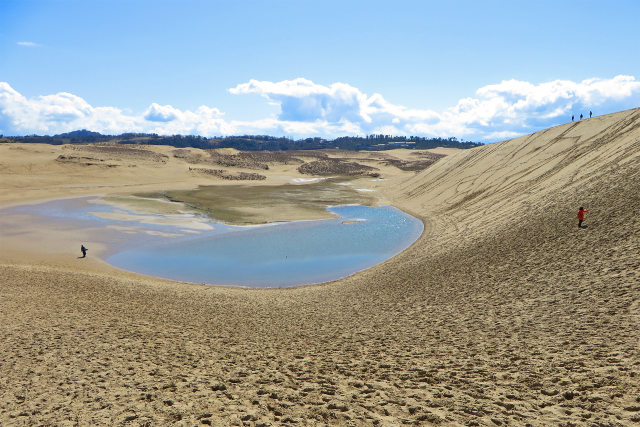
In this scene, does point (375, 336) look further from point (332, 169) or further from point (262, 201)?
point (332, 169)

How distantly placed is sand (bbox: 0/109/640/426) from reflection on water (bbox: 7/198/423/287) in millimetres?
2531

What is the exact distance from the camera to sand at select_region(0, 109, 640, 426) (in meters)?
7.56

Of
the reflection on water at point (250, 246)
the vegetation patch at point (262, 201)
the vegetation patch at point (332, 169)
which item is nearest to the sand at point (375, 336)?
the reflection on water at point (250, 246)

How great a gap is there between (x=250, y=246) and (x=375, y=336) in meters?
20.8

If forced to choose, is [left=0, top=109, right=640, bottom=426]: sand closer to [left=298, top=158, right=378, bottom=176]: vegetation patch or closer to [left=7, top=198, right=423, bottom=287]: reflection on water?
[left=7, top=198, right=423, bottom=287]: reflection on water

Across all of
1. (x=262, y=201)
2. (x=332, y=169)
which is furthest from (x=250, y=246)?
(x=332, y=169)

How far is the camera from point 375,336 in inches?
498

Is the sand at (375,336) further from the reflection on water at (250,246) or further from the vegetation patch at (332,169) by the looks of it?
the vegetation patch at (332,169)

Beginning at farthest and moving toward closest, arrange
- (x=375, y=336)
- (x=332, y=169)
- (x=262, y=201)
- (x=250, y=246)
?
(x=332, y=169)
(x=262, y=201)
(x=250, y=246)
(x=375, y=336)

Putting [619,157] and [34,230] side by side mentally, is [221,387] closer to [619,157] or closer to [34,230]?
[619,157]

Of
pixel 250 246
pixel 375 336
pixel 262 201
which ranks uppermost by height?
pixel 262 201

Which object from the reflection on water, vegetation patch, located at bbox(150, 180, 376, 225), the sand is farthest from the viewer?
vegetation patch, located at bbox(150, 180, 376, 225)

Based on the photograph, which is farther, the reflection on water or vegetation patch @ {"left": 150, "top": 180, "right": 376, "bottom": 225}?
vegetation patch @ {"left": 150, "top": 180, "right": 376, "bottom": 225}

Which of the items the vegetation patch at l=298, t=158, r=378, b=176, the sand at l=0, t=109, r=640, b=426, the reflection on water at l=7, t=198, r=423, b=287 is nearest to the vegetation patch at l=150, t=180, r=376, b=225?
the reflection on water at l=7, t=198, r=423, b=287
